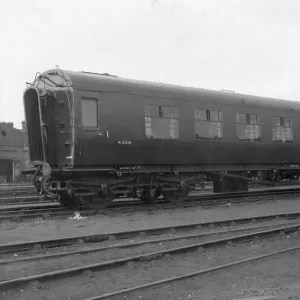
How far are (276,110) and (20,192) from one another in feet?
37.2

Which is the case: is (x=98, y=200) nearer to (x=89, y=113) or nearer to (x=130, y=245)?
(x=89, y=113)

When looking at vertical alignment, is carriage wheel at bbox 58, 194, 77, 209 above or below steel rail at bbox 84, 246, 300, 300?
above

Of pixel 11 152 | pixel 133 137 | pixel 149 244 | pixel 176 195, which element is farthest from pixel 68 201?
pixel 11 152

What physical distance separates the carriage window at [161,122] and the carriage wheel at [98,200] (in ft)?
6.85

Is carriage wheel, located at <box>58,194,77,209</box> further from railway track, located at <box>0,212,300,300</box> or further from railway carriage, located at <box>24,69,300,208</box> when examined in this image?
railway track, located at <box>0,212,300,300</box>

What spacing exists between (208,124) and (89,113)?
4411 millimetres

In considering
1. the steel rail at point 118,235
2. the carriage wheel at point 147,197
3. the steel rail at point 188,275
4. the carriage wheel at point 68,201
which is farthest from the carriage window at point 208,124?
the steel rail at point 188,275

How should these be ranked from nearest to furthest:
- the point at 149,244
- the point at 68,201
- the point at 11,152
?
the point at 149,244
the point at 68,201
the point at 11,152

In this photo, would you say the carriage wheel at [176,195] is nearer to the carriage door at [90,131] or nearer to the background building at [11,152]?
the carriage door at [90,131]

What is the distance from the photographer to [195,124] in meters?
13.6

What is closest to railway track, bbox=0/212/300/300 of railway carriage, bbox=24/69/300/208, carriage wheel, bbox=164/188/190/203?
railway carriage, bbox=24/69/300/208

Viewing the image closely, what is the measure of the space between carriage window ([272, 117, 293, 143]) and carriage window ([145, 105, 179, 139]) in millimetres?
4897

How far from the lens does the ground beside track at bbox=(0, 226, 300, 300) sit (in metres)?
5.19

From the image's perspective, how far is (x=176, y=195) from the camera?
13727 millimetres
